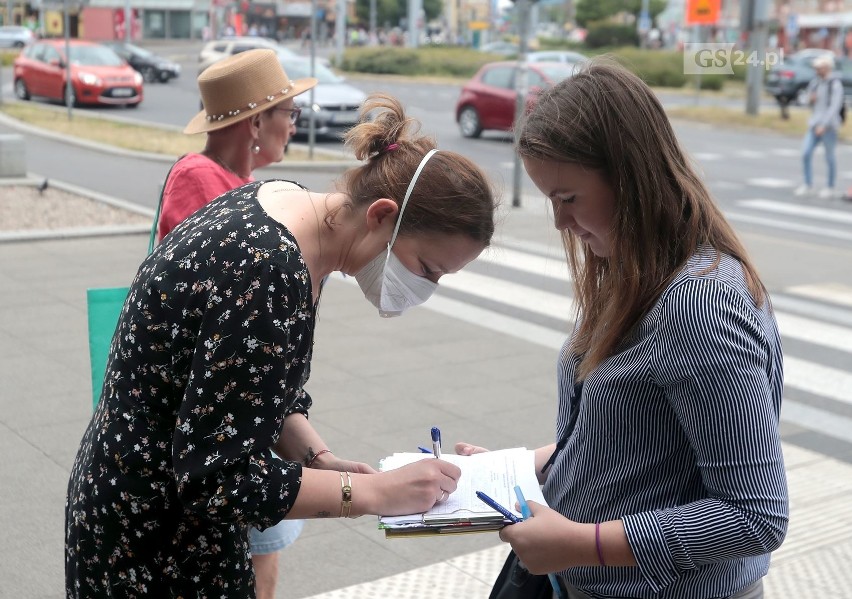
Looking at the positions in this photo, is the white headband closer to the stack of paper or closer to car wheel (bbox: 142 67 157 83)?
the stack of paper

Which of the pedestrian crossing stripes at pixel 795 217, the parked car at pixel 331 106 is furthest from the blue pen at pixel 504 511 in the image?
the parked car at pixel 331 106

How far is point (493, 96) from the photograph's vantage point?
2144 centimetres

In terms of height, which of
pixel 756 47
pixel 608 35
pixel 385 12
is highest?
pixel 385 12

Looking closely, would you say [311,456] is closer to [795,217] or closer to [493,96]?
[795,217]

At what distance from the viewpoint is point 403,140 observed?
2.13 m

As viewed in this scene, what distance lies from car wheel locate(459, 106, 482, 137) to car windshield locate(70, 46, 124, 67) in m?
10.0

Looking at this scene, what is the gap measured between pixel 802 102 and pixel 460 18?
7828 cm

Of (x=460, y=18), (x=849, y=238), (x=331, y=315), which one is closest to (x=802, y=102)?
(x=849, y=238)

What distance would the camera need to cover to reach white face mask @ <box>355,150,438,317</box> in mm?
2111

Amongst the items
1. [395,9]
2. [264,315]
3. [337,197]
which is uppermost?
[395,9]

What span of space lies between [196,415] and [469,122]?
2080 cm

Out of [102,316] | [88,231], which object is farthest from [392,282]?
[88,231]

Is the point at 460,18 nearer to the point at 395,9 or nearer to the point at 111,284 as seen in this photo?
the point at 395,9

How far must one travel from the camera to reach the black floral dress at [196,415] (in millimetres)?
1785
